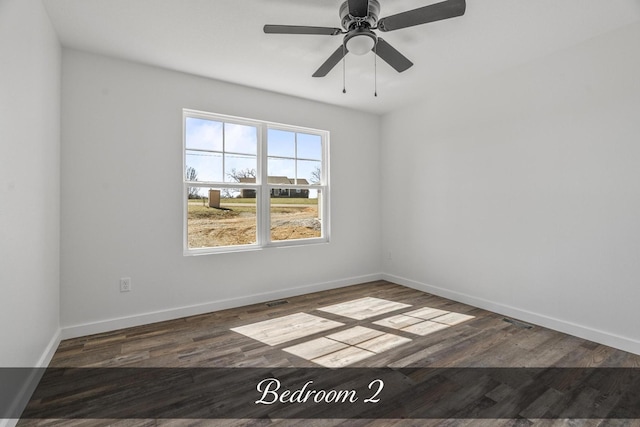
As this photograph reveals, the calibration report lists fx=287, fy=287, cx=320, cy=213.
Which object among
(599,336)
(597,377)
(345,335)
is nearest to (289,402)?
(345,335)

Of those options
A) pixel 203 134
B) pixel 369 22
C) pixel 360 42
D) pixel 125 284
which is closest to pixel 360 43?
pixel 360 42

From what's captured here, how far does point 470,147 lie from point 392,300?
210 centimetres

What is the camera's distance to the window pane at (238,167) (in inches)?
136

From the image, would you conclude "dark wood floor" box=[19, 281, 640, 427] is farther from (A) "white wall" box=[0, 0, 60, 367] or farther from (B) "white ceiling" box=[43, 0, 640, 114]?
(B) "white ceiling" box=[43, 0, 640, 114]

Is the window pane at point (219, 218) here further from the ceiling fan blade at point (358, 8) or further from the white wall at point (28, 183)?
the ceiling fan blade at point (358, 8)

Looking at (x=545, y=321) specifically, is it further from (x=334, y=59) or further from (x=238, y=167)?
(x=238, y=167)

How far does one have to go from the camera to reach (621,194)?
2371mm

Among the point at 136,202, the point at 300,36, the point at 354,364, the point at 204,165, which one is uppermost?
the point at 300,36

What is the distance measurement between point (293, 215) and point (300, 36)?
7.15ft

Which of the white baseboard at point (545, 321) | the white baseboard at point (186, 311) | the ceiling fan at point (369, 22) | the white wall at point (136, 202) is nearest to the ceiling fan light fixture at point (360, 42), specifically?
the ceiling fan at point (369, 22)

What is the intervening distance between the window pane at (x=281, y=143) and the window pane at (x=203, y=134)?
0.64 meters

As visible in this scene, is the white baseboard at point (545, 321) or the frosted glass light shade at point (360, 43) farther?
the white baseboard at point (545, 321)

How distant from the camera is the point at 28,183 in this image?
1.86 m

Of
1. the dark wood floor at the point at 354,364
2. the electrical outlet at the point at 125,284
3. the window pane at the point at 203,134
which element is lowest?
the dark wood floor at the point at 354,364
